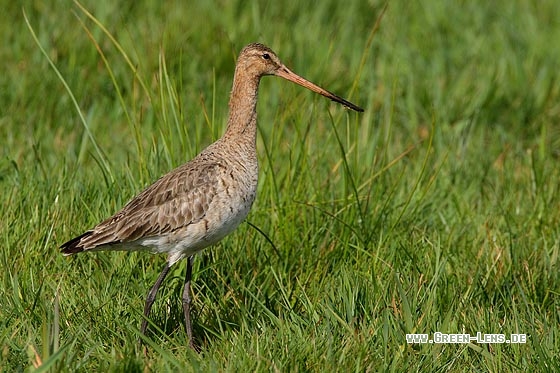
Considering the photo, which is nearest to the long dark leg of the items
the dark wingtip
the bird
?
the bird

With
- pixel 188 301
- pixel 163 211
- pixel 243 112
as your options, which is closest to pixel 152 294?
pixel 188 301

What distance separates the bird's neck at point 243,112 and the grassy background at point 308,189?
385 mm

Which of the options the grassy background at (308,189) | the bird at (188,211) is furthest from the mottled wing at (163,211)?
the grassy background at (308,189)

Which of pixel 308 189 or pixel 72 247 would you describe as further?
pixel 308 189

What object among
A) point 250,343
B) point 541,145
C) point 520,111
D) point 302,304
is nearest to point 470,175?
point 541,145

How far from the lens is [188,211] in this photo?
5.60m

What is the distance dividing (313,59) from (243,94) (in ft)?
9.95

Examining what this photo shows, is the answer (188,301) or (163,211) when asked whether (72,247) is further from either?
(188,301)

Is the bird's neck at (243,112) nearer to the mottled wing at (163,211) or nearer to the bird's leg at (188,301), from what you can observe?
the mottled wing at (163,211)

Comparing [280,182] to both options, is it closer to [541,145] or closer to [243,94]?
[243,94]

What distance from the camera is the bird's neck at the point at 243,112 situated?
5883mm

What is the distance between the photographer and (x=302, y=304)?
577 cm

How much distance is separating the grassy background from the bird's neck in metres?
0.39

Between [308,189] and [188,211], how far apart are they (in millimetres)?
1343
